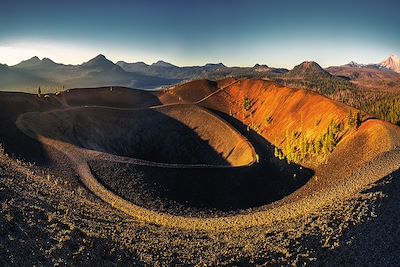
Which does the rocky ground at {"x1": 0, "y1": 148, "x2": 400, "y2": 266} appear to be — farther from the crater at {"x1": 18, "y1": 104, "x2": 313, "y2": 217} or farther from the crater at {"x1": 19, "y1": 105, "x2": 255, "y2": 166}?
the crater at {"x1": 19, "y1": 105, "x2": 255, "y2": 166}

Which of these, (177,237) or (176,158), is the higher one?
(177,237)

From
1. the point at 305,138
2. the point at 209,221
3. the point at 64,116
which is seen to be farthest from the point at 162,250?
the point at 64,116

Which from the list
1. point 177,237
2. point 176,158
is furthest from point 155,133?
point 177,237

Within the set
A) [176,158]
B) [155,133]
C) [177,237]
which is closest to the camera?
[177,237]

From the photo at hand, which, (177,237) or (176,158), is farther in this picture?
(176,158)

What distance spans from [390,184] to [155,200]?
3067 cm

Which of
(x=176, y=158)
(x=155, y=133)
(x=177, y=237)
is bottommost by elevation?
(x=176, y=158)

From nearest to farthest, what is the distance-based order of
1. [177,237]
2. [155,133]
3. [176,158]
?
1. [177,237]
2. [176,158]
3. [155,133]

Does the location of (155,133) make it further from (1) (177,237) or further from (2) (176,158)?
(1) (177,237)

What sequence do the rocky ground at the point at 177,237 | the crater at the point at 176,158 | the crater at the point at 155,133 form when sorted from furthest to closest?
1. the crater at the point at 155,133
2. the crater at the point at 176,158
3. the rocky ground at the point at 177,237

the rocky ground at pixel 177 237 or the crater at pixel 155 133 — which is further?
the crater at pixel 155 133

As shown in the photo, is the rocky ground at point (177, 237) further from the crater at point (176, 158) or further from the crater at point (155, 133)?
the crater at point (155, 133)

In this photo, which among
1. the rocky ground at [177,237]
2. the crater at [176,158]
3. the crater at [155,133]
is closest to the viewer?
the rocky ground at [177,237]

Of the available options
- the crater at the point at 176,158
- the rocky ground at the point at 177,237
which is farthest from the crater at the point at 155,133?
the rocky ground at the point at 177,237
